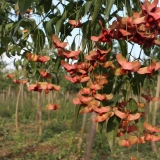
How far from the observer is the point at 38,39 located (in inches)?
30.9

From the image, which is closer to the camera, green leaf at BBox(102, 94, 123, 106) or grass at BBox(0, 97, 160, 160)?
green leaf at BBox(102, 94, 123, 106)

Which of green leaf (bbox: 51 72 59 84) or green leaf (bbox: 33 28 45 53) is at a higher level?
green leaf (bbox: 33 28 45 53)

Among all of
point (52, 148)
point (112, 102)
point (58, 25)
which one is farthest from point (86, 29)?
point (52, 148)

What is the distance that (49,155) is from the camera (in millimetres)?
3922

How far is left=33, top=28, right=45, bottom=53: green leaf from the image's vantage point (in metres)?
0.77

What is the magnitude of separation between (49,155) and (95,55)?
350 centimetres

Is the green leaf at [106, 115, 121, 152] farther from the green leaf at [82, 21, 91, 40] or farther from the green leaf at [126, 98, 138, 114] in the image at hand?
the green leaf at [82, 21, 91, 40]

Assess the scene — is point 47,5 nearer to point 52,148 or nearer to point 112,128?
point 112,128

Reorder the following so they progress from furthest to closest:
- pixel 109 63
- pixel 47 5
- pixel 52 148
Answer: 1. pixel 52 148
2. pixel 47 5
3. pixel 109 63

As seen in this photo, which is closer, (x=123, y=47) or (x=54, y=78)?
(x=123, y=47)

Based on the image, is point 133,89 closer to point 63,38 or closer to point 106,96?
point 106,96

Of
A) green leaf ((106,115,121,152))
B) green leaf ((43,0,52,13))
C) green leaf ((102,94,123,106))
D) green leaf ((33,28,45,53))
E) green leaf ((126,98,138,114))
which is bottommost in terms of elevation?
green leaf ((106,115,121,152))

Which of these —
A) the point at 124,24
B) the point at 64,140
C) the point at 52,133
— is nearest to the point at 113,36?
the point at 124,24

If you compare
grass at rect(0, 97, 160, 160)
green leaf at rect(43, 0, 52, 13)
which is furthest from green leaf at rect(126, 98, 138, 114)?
grass at rect(0, 97, 160, 160)
